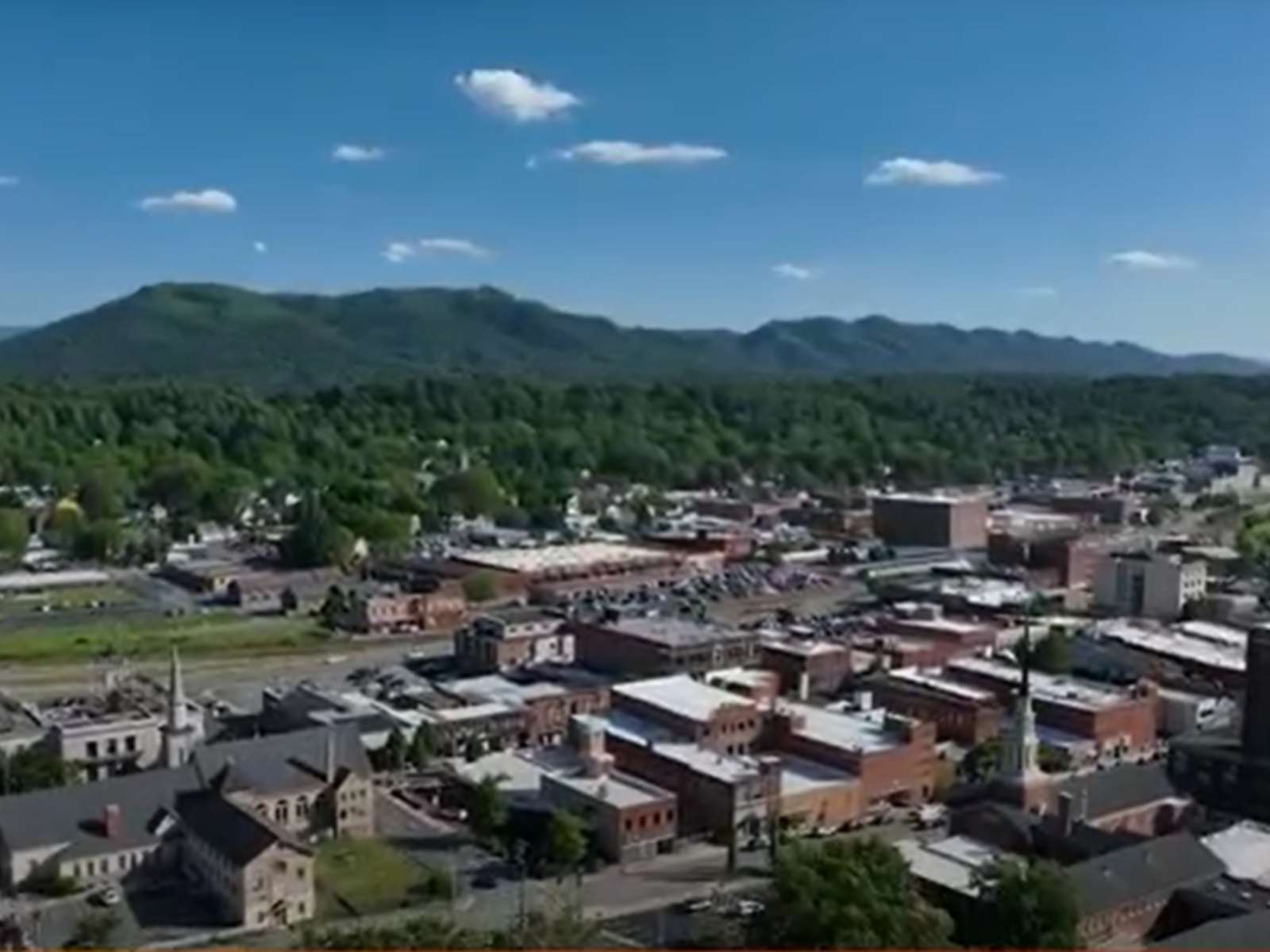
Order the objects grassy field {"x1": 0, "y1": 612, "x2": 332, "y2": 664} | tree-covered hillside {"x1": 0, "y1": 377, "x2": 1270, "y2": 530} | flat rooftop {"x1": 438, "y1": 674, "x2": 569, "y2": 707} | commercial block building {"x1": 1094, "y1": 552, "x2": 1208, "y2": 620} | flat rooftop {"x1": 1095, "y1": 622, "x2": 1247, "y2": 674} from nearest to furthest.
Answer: flat rooftop {"x1": 438, "y1": 674, "x2": 569, "y2": 707}, flat rooftop {"x1": 1095, "y1": 622, "x2": 1247, "y2": 674}, grassy field {"x1": 0, "y1": 612, "x2": 332, "y2": 664}, commercial block building {"x1": 1094, "y1": 552, "x2": 1208, "y2": 620}, tree-covered hillside {"x1": 0, "y1": 377, "x2": 1270, "y2": 530}

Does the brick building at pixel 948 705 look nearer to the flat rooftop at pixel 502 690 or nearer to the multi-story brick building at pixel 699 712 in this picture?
the multi-story brick building at pixel 699 712

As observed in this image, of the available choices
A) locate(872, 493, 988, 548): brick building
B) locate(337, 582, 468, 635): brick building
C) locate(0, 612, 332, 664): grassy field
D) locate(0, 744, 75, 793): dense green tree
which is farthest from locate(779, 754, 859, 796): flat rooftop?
locate(872, 493, 988, 548): brick building

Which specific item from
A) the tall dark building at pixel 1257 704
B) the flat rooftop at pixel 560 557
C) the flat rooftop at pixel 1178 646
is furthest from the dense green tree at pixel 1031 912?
the flat rooftop at pixel 560 557

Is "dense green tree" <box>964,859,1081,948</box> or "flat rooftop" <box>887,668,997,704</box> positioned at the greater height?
"flat rooftop" <box>887,668,997,704</box>

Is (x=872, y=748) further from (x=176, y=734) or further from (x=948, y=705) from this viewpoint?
(x=176, y=734)

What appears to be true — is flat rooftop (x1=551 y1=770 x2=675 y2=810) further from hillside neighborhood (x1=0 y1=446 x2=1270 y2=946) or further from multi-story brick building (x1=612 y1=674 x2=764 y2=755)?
multi-story brick building (x1=612 y1=674 x2=764 y2=755)

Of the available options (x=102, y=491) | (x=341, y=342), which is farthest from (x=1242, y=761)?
(x=341, y=342)
